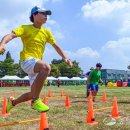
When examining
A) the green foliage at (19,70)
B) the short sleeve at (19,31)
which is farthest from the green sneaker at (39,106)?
the green foliage at (19,70)

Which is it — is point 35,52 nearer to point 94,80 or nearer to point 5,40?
point 5,40

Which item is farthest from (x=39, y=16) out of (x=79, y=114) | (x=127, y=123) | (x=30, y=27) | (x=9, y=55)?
(x=9, y=55)

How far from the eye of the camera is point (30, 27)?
292 inches

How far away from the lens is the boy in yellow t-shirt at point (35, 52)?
7.11 m

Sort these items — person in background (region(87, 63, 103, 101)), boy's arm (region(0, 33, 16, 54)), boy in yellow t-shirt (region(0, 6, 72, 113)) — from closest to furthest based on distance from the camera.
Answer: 1. boy's arm (region(0, 33, 16, 54))
2. boy in yellow t-shirt (region(0, 6, 72, 113))
3. person in background (region(87, 63, 103, 101))

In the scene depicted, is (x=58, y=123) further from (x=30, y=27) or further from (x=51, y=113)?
(x=30, y=27)

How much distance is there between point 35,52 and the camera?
7.35 metres

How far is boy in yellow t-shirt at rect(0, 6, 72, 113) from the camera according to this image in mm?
7109

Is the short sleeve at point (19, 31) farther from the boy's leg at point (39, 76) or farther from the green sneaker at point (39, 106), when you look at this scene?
the green sneaker at point (39, 106)

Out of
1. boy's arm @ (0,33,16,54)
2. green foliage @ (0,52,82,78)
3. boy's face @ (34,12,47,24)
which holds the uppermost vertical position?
green foliage @ (0,52,82,78)

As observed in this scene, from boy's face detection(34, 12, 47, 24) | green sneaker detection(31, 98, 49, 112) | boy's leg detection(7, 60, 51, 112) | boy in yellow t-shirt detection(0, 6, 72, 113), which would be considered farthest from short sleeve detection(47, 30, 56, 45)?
green sneaker detection(31, 98, 49, 112)

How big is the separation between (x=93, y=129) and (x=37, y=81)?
10.0 feet

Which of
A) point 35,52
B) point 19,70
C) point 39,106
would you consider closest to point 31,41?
point 35,52

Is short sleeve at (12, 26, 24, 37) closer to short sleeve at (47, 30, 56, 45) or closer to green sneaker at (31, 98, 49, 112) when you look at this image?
short sleeve at (47, 30, 56, 45)
